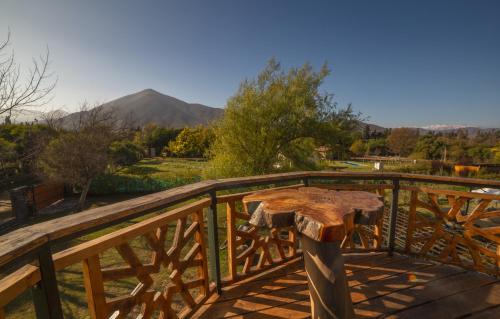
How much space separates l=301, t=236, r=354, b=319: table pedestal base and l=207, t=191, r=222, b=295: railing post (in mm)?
849

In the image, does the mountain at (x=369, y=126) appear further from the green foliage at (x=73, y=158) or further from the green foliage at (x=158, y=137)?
the green foliage at (x=158, y=137)

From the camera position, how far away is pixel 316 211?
4.89 ft

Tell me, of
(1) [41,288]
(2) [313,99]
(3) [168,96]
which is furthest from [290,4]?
(3) [168,96]

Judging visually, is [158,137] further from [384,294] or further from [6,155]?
[384,294]

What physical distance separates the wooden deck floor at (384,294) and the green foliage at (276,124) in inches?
273

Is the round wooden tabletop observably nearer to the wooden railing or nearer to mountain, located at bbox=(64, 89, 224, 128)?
the wooden railing

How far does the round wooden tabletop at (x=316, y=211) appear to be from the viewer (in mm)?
1310

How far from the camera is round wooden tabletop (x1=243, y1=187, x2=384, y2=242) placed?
4.30ft

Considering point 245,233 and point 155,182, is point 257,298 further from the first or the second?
point 155,182

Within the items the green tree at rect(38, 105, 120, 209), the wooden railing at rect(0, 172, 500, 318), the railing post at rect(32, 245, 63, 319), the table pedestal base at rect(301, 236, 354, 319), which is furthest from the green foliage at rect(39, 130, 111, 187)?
the table pedestal base at rect(301, 236, 354, 319)

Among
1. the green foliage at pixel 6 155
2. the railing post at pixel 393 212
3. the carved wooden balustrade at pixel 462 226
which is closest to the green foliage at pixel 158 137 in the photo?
the green foliage at pixel 6 155

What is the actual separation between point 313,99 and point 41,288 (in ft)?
32.8

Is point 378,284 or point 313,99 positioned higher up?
point 313,99

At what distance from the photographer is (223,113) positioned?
32.8 ft
